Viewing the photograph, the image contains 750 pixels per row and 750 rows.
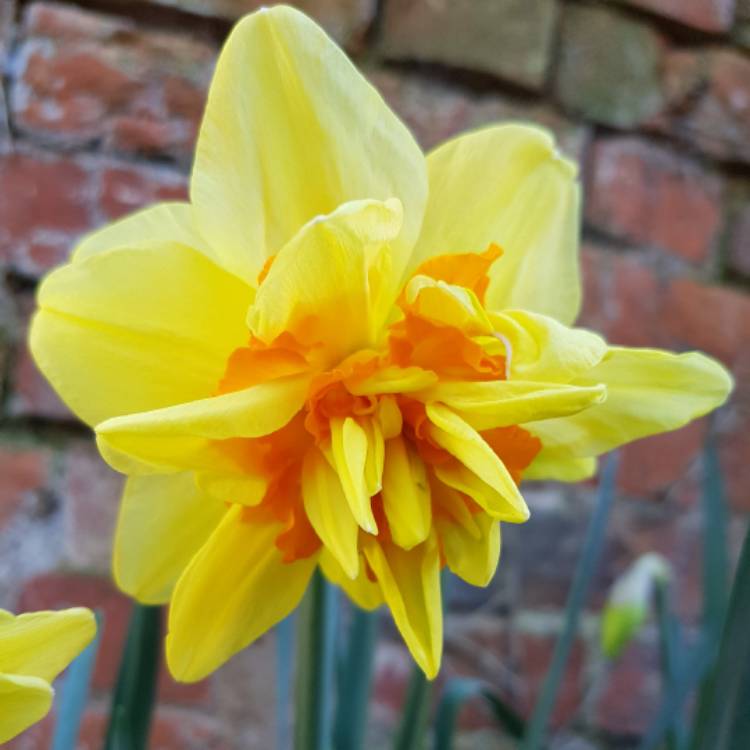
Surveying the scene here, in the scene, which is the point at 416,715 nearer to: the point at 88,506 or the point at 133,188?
the point at 88,506

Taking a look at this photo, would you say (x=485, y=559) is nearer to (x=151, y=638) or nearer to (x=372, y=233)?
(x=372, y=233)

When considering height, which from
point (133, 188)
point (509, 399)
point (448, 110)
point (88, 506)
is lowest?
point (88, 506)

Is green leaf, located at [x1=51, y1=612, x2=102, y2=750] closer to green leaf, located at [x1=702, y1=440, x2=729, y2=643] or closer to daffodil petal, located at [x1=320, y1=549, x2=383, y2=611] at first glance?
daffodil petal, located at [x1=320, y1=549, x2=383, y2=611]

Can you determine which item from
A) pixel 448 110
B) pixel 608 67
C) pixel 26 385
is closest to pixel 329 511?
pixel 26 385

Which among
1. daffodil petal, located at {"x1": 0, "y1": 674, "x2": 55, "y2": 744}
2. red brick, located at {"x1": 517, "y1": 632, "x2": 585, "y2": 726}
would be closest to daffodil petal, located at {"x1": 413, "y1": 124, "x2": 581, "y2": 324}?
daffodil petal, located at {"x1": 0, "y1": 674, "x2": 55, "y2": 744}

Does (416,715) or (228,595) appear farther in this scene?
(416,715)
